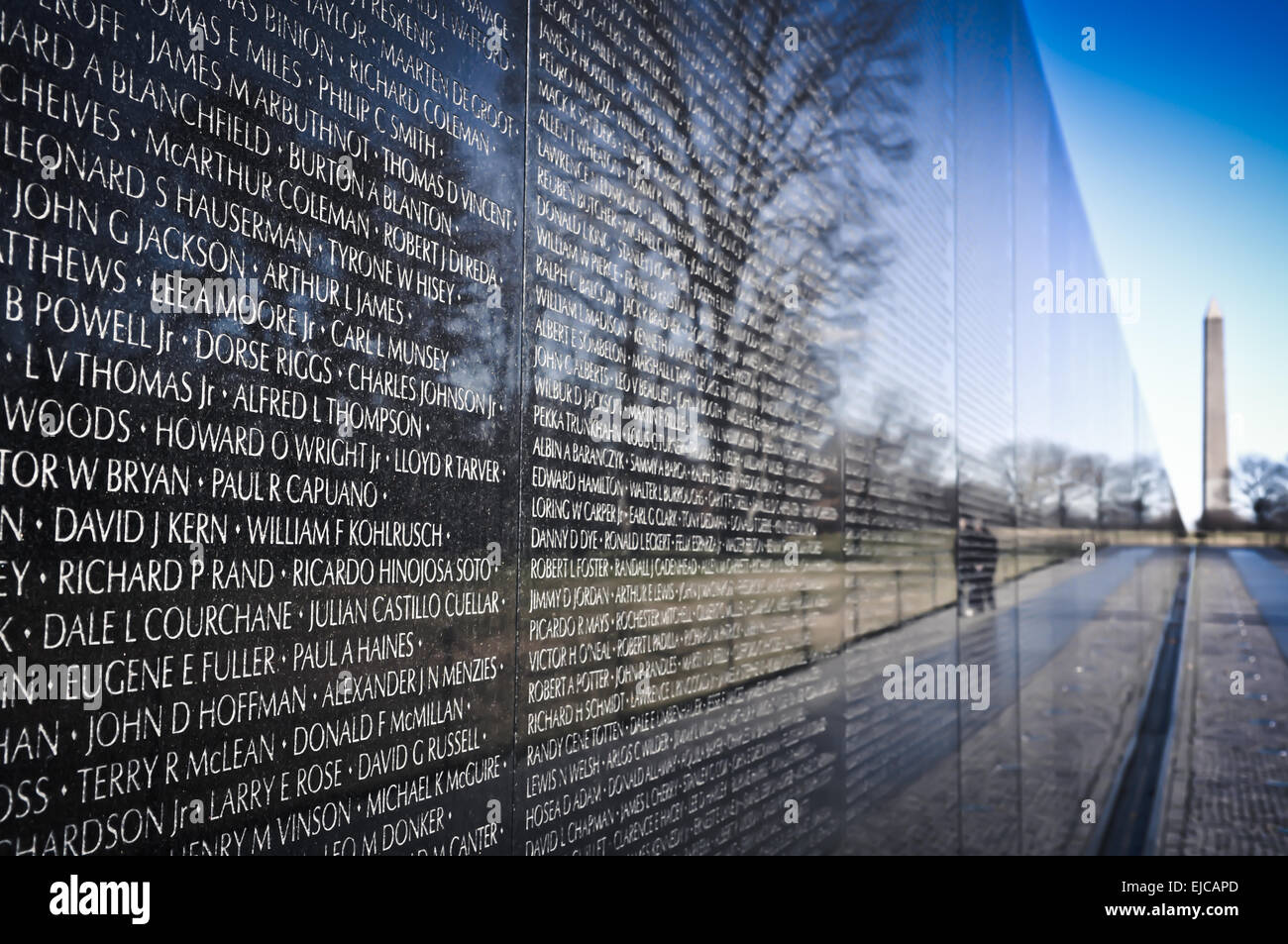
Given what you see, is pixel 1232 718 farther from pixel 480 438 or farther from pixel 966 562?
pixel 480 438

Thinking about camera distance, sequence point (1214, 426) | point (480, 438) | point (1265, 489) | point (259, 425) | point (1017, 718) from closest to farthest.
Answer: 1. point (259, 425)
2. point (480, 438)
3. point (1265, 489)
4. point (1214, 426)
5. point (1017, 718)

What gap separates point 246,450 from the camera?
8.30ft

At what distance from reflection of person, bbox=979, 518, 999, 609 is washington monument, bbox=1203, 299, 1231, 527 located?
1.45m

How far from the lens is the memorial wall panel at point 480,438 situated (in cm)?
220

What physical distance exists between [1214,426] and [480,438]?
19.9 ft

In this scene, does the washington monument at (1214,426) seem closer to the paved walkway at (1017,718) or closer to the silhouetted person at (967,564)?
the paved walkway at (1017,718)

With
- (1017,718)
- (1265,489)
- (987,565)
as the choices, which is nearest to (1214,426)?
(1265,489)

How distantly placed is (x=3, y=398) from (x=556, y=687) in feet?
6.70

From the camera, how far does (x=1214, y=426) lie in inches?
295

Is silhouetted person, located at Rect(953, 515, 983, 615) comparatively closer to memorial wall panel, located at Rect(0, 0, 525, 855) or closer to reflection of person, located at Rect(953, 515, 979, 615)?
reflection of person, located at Rect(953, 515, 979, 615)

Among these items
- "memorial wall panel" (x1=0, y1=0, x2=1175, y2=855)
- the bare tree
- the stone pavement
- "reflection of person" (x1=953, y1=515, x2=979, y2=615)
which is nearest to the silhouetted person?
"reflection of person" (x1=953, y1=515, x2=979, y2=615)

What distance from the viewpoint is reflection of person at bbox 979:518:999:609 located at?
7598 mm
